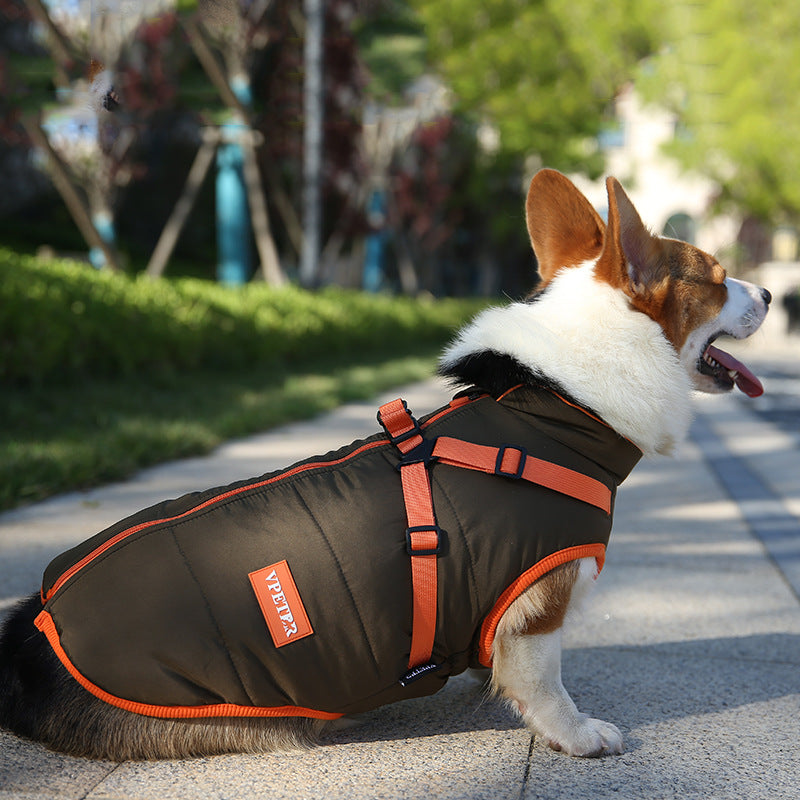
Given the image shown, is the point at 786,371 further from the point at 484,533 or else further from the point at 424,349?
the point at 484,533

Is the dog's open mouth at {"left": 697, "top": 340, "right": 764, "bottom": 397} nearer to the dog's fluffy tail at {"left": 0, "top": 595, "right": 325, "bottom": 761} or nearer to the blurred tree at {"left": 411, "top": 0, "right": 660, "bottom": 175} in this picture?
the dog's fluffy tail at {"left": 0, "top": 595, "right": 325, "bottom": 761}

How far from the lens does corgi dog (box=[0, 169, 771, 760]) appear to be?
204 centimetres

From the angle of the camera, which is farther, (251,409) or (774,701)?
(251,409)

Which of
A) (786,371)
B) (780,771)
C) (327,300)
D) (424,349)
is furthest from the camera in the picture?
(424,349)

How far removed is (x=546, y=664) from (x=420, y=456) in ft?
2.02

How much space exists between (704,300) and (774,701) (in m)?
1.21

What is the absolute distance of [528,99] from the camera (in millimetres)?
22125

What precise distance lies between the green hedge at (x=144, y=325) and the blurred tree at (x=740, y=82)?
566 inches

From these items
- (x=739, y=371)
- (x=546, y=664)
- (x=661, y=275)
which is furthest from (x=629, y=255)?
(x=546, y=664)

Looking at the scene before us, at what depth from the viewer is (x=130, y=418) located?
6.24 m

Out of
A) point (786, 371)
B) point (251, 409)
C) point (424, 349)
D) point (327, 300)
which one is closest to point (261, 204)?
point (327, 300)

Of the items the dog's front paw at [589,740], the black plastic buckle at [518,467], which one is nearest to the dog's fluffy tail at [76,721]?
the dog's front paw at [589,740]

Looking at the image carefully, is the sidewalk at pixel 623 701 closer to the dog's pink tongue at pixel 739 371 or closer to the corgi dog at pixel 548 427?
the corgi dog at pixel 548 427

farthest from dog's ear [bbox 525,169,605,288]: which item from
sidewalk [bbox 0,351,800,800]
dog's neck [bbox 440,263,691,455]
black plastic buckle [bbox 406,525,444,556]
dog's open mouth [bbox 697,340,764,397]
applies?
sidewalk [bbox 0,351,800,800]
